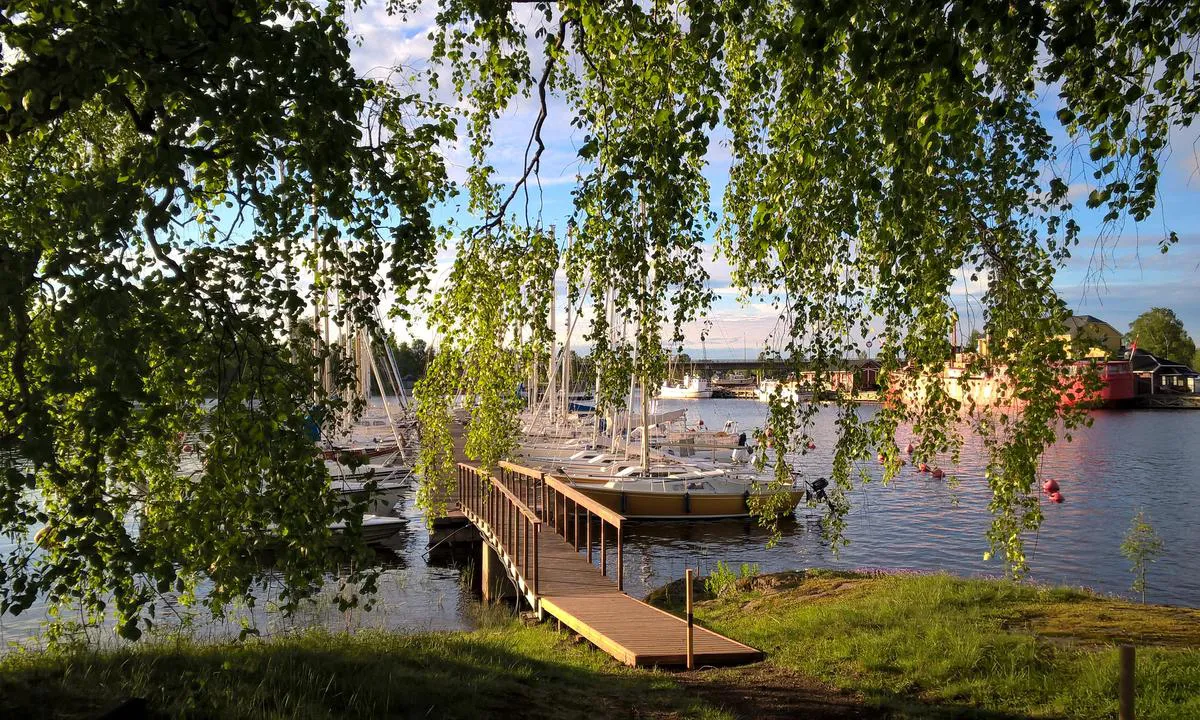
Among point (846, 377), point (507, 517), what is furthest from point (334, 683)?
point (507, 517)

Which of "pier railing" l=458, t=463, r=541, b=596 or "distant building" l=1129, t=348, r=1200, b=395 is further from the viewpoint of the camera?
"distant building" l=1129, t=348, r=1200, b=395

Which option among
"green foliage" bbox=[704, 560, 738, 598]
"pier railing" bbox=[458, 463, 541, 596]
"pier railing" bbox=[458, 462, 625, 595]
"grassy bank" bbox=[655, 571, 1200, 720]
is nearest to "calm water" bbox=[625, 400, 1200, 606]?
"green foliage" bbox=[704, 560, 738, 598]

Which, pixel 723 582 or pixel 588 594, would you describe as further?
pixel 723 582

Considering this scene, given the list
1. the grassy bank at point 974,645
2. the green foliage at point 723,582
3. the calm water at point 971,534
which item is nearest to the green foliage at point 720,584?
the green foliage at point 723,582

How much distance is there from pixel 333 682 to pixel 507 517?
383 inches

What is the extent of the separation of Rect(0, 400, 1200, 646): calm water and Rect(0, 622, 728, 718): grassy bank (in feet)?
14.4

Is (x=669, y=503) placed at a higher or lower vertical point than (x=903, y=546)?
higher

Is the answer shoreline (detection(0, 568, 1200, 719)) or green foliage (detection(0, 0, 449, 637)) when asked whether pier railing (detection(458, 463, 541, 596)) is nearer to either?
shoreline (detection(0, 568, 1200, 719))

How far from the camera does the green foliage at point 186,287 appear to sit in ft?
11.9

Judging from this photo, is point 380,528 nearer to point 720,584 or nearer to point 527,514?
→ point 720,584

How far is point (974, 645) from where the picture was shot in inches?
322

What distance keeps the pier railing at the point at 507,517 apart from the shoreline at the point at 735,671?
1618 mm

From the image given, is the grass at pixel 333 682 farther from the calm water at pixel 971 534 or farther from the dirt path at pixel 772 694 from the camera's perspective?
the calm water at pixel 971 534

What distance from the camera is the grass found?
5254 mm
